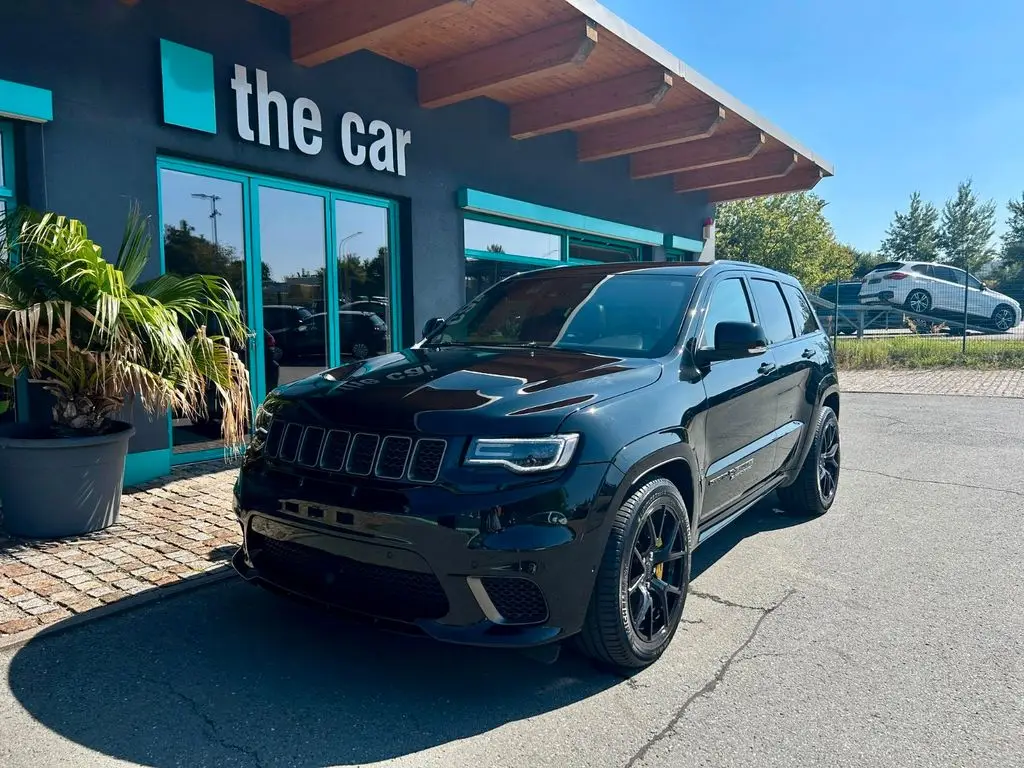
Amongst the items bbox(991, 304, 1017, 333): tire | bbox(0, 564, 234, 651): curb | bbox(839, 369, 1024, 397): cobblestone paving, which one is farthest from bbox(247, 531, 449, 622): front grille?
bbox(991, 304, 1017, 333): tire

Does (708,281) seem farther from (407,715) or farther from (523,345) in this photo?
(407,715)

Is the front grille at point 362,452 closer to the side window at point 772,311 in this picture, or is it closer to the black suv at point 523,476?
the black suv at point 523,476

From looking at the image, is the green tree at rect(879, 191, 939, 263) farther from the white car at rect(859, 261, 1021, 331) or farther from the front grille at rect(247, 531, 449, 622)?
the front grille at rect(247, 531, 449, 622)

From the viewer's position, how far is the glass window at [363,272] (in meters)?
8.02

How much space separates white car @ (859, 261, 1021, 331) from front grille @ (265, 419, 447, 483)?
2390 centimetres

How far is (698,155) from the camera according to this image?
11906 millimetres

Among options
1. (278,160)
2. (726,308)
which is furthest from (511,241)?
(726,308)

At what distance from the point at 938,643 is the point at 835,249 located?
47604 millimetres

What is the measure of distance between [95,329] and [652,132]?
8222mm

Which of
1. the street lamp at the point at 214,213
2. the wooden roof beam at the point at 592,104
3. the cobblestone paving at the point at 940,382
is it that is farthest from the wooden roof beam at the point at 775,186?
the street lamp at the point at 214,213

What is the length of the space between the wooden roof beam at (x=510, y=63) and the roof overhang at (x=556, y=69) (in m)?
0.01

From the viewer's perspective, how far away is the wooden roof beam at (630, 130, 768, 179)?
1106cm

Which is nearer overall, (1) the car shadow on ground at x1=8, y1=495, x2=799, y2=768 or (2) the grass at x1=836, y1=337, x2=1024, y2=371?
(1) the car shadow on ground at x1=8, y1=495, x2=799, y2=768

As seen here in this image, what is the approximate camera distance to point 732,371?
3.94 meters
